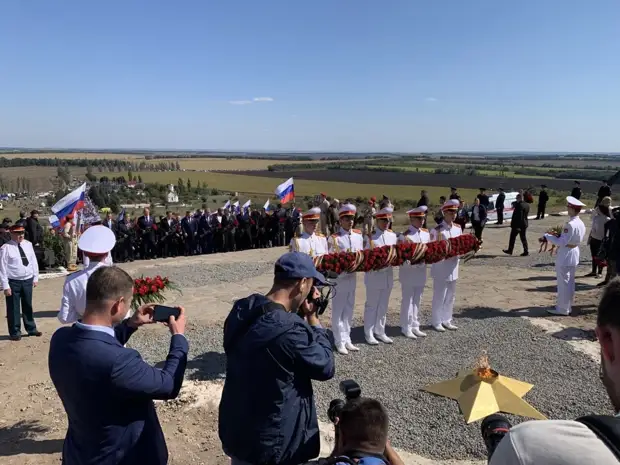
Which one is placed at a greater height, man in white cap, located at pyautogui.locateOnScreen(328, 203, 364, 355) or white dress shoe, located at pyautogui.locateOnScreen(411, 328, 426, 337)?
man in white cap, located at pyautogui.locateOnScreen(328, 203, 364, 355)

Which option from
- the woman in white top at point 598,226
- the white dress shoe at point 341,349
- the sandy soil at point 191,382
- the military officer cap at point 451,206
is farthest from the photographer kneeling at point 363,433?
the woman in white top at point 598,226

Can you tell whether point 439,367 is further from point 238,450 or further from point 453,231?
point 238,450

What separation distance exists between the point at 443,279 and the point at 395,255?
1.56 m

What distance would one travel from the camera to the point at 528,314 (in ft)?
33.1

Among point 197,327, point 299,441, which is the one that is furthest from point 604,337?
point 197,327

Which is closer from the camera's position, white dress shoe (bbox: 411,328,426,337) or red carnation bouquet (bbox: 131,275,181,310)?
red carnation bouquet (bbox: 131,275,181,310)

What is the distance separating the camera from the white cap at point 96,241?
493cm

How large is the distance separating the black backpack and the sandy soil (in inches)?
163

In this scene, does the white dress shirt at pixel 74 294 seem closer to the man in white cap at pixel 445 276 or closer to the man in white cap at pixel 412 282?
the man in white cap at pixel 412 282

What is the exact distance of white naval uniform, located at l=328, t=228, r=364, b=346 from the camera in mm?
8055

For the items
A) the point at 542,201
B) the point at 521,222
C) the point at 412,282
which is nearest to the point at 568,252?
the point at 412,282

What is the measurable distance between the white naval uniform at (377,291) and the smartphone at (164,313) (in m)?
5.39

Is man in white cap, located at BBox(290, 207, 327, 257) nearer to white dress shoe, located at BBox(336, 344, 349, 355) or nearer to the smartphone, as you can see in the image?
white dress shoe, located at BBox(336, 344, 349, 355)

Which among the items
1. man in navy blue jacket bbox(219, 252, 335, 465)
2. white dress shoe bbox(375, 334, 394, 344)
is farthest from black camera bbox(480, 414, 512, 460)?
white dress shoe bbox(375, 334, 394, 344)
